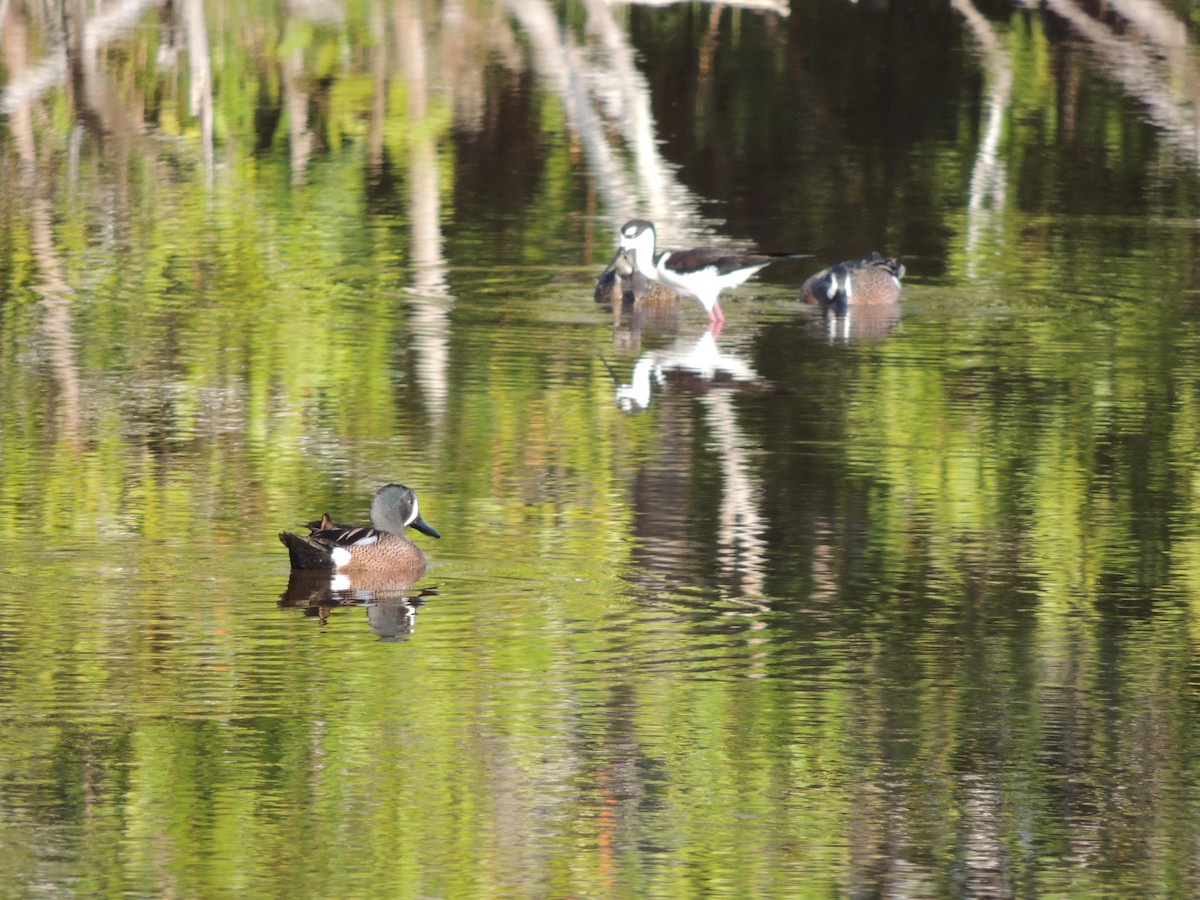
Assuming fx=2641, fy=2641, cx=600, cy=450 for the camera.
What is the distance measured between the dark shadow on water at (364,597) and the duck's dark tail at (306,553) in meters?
0.06

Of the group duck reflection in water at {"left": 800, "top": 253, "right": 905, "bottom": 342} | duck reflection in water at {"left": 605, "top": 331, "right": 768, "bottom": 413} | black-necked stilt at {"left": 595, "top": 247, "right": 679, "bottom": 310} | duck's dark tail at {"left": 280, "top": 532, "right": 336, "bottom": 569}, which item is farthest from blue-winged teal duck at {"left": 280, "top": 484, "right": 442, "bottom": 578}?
black-necked stilt at {"left": 595, "top": 247, "right": 679, "bottom": 310}

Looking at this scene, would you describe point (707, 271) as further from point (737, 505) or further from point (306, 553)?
point (306, 553)

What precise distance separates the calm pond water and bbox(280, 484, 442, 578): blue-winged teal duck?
4.1 inches

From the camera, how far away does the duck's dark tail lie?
33.7ft

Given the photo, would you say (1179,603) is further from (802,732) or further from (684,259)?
(684,259)

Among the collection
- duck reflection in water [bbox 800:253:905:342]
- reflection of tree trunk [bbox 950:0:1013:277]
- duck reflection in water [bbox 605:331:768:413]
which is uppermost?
reflection of tree trunk [bbox 950:0:1013:277]

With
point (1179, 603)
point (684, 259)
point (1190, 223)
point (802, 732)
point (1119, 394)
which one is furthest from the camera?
point (1190, 223)

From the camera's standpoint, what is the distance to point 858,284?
16828 millimetres

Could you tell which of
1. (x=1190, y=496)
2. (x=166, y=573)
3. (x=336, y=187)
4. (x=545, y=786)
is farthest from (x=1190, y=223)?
(x=545, y=786)

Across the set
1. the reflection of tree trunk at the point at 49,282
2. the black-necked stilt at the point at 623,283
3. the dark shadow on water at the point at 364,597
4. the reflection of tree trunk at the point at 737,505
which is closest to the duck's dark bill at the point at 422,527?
the dark shadow on water at the point at 364,597

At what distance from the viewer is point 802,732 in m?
8.38

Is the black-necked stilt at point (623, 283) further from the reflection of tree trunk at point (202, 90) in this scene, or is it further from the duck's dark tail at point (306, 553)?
the duck's dark tail at point (306, 553)

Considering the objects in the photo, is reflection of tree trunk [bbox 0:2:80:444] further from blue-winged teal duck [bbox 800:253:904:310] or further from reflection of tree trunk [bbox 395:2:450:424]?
blue-winged teal duck [bbox 800:253:904:310]

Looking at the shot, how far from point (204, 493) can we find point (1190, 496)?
443 centimetres
